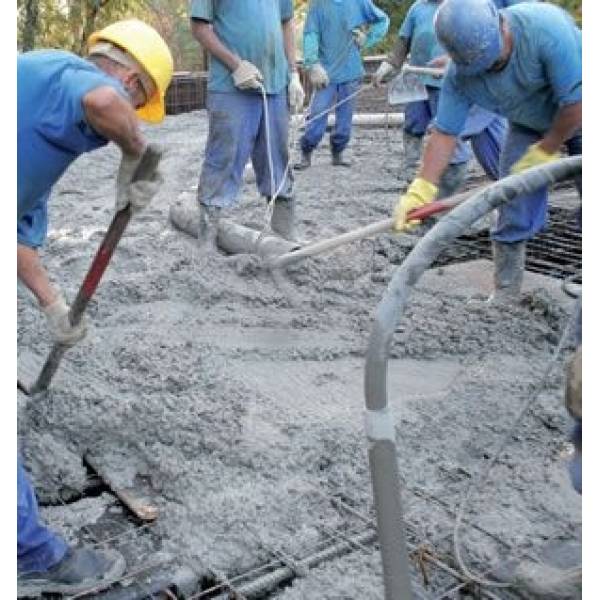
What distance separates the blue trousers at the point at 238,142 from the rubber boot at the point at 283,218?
0.12 meters

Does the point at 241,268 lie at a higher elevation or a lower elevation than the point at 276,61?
lower

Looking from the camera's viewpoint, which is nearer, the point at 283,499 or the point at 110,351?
the point at 283,499

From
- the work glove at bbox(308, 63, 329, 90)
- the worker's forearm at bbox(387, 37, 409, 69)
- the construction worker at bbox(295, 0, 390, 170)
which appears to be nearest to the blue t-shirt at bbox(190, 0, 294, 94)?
the worker's forearm at bbox(387, 37, 409, 69)

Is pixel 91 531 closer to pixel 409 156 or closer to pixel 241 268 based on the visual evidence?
pixel 241 268

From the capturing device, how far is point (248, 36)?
4840 millimetres

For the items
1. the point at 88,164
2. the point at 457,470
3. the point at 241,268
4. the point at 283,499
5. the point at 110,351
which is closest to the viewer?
the point at 283,499

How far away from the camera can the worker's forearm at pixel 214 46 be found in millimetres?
4707

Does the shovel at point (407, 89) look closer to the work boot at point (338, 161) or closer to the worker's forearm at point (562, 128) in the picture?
the work boot at point (338, 161)

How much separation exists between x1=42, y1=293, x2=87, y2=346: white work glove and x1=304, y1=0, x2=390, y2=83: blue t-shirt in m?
5.66

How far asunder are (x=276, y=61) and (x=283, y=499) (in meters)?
3.19

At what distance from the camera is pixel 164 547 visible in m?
2.48

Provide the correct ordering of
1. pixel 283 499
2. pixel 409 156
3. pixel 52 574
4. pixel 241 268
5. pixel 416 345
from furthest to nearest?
pixel 409 156 → pixel 241 268 → pixel 416 345 → pixel 283 499 → pixel 52 574

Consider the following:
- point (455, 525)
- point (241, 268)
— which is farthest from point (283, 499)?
point (241, 268)

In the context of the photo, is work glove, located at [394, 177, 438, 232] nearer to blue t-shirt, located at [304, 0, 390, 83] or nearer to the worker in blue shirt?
the worker in blue shirt
